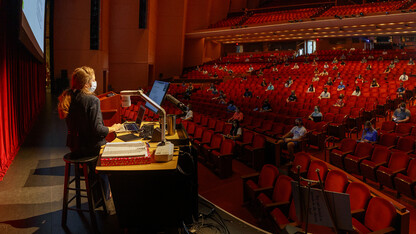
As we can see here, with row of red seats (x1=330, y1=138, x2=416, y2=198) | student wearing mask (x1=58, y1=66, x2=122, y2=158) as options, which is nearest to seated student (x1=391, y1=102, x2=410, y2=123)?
row of red seats (x1=330, y1=138, x2=416, y2=198)

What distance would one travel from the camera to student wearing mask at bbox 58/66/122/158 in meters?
2.02

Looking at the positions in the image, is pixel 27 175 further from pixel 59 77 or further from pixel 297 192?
pixel 59 77

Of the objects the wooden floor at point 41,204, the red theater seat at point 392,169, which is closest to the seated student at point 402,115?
the red theater seat at point 392,169

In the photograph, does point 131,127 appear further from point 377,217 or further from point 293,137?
point 293,137

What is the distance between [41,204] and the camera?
2682 millimetres

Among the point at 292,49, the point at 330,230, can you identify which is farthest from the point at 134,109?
the point at 292,49

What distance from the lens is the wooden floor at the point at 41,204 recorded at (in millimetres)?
2289

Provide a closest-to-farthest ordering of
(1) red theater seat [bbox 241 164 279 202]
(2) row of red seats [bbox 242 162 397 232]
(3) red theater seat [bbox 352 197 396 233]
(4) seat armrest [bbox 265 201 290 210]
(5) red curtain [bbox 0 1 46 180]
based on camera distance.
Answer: (3) red theater seat [bbox 352 197 396 233] → (2) row of red seats [bbox 242 162 397 232] → (4) seat armrest [bbox 265 201 290 210] → (1) red theater seat [bbox 241 164 279 202] → (5) red curtain [bbox 0 1 46 180]

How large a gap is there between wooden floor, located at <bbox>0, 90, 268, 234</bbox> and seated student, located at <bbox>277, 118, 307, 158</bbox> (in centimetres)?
224

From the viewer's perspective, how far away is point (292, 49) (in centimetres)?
2291

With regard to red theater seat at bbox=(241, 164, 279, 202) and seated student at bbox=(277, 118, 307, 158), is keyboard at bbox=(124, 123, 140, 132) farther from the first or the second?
seated student at bbox=(277, 118, 307, 158)

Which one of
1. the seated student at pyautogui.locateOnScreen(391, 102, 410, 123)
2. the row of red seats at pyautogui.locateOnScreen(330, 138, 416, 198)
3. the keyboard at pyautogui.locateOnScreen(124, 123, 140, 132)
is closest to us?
the keyboard at pyautogui.locateOnScreen(124, 123, 140, 132)

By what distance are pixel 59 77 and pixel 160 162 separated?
39.2ft

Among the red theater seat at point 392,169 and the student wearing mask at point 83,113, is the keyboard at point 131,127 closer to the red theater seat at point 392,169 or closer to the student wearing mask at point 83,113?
the student wearing mask at point 83,113
